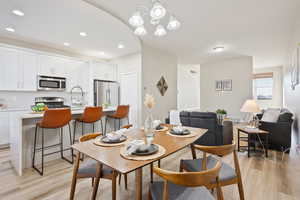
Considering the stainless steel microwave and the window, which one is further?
the window

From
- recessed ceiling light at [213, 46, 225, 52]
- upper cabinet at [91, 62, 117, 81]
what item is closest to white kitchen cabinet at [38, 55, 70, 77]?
upper cabinet at [91, 62, 117, 81]

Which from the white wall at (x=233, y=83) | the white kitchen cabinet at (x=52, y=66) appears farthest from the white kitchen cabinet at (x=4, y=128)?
the white wall at (x=233, y=83)

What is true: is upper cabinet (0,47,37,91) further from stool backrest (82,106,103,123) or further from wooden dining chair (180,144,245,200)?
wooden dining chair (180,144,245,200)

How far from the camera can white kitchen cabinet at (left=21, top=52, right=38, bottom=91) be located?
369 centimetres

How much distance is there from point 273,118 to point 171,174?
388cm

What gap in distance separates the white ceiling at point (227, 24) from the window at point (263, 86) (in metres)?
3.23

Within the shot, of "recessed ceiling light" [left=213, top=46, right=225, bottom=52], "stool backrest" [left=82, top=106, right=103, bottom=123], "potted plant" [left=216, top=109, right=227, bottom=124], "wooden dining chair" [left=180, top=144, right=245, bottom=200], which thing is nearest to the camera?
"wooden dining chair" [left=180, top=144, right=245, bottom=200]

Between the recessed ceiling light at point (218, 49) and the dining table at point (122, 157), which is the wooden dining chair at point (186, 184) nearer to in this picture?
the dining table at point (122, 157)

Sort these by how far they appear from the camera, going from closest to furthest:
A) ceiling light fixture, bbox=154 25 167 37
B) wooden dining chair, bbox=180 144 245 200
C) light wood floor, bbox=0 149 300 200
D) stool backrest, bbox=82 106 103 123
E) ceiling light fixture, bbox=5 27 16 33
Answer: wooden dining chair, bbox=180 144 245 200 → light wood floor, bbox=0 149 300 200 → ceiling light fixture, bbox=154 25 167 37 → stool backrest, bbox=82 106 103 123 → ceiling light fixture, bbox=5 27 16 33

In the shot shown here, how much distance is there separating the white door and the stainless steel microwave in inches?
70.8

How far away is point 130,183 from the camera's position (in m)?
2.00

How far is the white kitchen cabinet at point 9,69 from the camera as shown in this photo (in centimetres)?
342

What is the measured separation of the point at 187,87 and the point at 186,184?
7.78 meters

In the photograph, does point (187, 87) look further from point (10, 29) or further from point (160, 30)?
point (10, 29)
